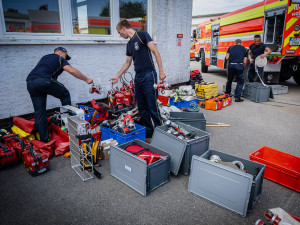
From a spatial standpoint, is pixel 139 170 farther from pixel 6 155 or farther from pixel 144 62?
pixel 6 155

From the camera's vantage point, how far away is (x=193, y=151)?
3275 millimetres

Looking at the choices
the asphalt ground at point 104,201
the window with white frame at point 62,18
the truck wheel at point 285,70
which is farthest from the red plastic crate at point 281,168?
the truck wheel at point 285,70

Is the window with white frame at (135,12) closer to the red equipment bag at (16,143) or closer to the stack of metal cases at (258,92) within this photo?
the stack of metal cases at (258,92)

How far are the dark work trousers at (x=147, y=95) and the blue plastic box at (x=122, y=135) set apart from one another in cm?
35

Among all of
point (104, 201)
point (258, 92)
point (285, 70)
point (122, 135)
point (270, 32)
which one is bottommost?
point (104, 201)

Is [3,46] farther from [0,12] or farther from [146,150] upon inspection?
[146,150]

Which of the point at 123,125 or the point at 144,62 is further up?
the point at 144,62

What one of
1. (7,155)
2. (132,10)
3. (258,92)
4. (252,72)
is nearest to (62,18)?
(132,10)

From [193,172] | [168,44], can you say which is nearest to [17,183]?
[193,172]

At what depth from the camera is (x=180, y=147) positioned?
3.17 meters

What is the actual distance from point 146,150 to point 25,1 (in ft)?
14.7

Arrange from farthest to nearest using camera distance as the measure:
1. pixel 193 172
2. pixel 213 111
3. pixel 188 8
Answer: pixel 188 8
pixel 213 111
pixel 193 172

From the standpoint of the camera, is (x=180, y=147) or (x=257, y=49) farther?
(x=257, y=49)

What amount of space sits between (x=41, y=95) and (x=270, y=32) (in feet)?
27.5
